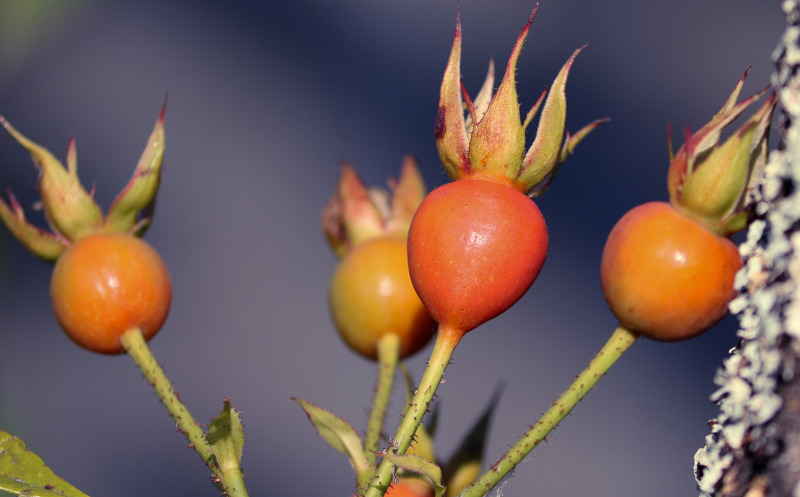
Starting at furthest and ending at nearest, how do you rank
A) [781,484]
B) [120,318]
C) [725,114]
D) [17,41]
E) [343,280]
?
[17,41] < [343,280] < [120,318] < [725,114] < [781,484]

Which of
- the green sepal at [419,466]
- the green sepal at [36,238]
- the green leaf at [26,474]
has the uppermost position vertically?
the green sepal at [36,238]

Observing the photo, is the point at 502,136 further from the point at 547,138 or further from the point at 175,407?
the point at 175,407

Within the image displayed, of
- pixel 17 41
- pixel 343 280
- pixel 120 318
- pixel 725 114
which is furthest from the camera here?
pixel 17 41

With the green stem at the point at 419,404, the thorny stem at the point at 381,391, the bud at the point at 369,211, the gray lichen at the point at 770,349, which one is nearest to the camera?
the gray lichen at the point at 770,349

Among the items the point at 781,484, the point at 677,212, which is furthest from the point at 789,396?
the point at 677,212

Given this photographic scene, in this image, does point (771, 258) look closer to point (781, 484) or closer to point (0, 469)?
point (781, 484)

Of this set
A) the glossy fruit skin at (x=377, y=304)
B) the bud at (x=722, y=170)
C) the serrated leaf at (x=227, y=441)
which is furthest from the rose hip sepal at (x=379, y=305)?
the bud at (x=722, y=170)

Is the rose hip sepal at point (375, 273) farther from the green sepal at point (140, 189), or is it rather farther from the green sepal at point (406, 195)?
the green sepal at point (140, 189)
